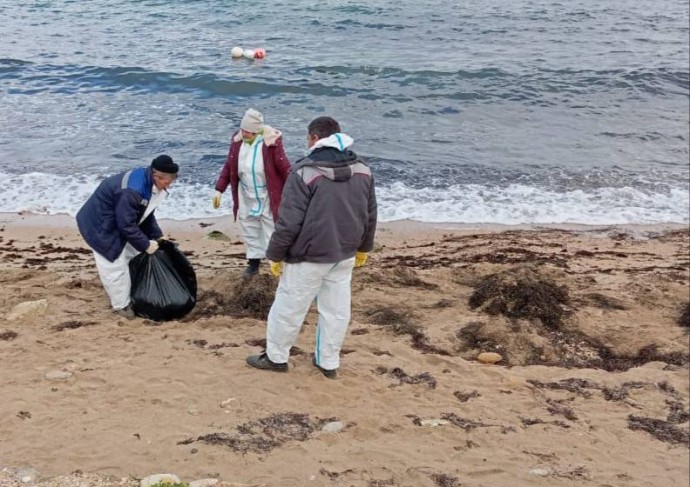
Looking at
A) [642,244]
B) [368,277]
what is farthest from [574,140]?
[368,277]

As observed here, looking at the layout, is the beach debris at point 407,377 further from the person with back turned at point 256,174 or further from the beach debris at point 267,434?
the person with back turned at point 256,174

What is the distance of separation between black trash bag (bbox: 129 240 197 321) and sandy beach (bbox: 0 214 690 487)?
14 cm

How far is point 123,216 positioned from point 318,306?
1726 mm

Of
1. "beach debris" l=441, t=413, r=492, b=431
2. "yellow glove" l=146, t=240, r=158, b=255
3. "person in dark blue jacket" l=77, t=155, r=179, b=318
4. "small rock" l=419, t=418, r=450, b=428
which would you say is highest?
"person in dark blue jacket" l=77, t=155, r=179, b=318

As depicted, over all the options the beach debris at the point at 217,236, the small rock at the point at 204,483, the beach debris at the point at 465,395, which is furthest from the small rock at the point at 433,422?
the beach debris at the point at 217,236

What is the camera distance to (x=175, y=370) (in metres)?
5.12

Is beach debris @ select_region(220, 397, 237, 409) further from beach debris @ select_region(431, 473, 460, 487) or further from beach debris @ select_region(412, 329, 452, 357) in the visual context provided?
beach debris @ select_region(412, 329, 452, 357)

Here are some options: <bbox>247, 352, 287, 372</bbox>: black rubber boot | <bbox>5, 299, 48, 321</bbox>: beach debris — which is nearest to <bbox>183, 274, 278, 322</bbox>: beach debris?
<bbox>247, 352, 287, 372</bbox>: black rubber boot

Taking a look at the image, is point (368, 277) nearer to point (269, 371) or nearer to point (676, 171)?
point (269, 371)

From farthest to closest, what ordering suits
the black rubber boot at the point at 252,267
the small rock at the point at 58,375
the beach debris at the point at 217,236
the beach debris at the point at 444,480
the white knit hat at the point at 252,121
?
1. the beach debris at the point at 217,236
2. the black rubber boot at the point at 252,267
3. the white knit hat at the point at 252,121
4. the small rock at the point at 58,375
5. the beach debris at the point at 444,480

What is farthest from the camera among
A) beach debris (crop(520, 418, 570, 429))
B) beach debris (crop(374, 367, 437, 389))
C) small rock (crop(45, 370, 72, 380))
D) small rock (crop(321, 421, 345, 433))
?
beach debris (crop(374, 367, 437, 389))

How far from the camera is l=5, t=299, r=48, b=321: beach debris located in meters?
6.03

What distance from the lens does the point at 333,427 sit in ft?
14.6

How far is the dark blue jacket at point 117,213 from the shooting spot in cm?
553
